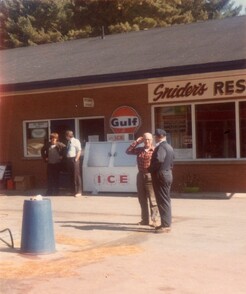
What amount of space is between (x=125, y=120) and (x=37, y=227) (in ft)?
31.8

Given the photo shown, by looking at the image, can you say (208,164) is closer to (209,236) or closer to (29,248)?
(209,236)

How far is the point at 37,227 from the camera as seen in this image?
898cm

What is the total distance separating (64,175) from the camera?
1772cm

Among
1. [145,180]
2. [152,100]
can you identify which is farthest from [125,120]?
[145,180]

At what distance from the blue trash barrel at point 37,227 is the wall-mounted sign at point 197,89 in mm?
8776

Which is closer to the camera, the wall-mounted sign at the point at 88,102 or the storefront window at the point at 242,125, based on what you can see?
the storefront window at the point at 242,125

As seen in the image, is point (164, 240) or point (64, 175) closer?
point (164, 240)

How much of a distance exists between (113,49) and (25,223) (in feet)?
44.9

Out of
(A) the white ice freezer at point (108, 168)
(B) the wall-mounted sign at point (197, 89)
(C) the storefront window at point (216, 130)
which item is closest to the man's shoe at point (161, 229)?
(A) the white ice freezer at point (108, 168)

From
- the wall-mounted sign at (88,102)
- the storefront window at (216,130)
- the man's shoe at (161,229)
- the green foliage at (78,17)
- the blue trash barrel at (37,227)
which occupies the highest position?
the green foliage at (78,17)

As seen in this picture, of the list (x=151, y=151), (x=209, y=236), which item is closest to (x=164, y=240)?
(x=209, y=236)

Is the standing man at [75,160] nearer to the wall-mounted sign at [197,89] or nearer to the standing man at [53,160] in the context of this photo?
the standing man at [53,160]

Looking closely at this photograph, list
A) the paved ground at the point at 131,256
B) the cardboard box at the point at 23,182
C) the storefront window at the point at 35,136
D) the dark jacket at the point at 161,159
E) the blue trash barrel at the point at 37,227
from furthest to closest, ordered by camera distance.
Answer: the storefront window at the point at 35,136, the cardboard box at the point at 23,182, the dark jacket at the point at 161,159, the blue trash barrel at the point at 37,227, the paved ground at the point at 131,256

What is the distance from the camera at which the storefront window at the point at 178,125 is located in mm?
17594
